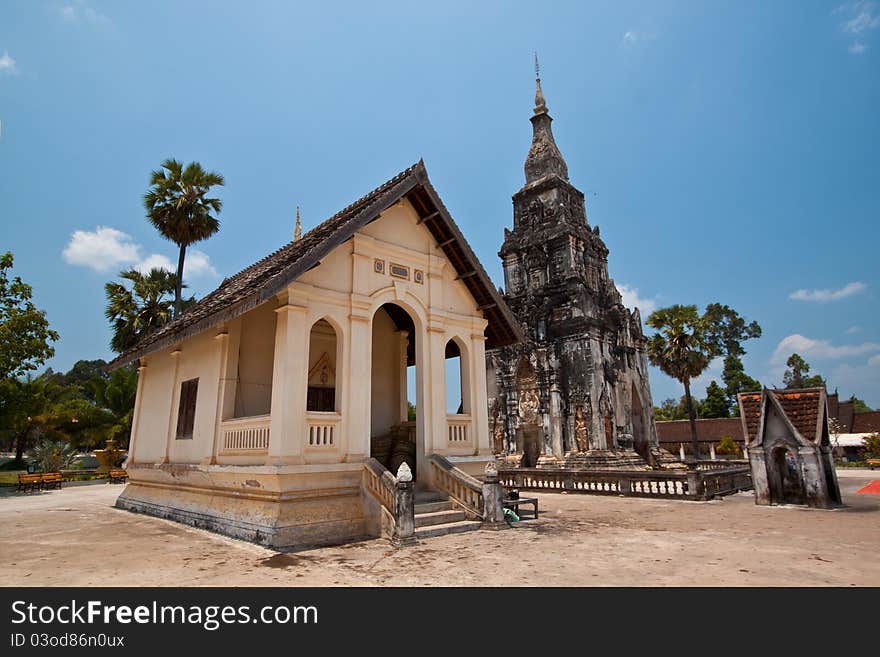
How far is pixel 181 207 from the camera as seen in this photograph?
90.3 feet

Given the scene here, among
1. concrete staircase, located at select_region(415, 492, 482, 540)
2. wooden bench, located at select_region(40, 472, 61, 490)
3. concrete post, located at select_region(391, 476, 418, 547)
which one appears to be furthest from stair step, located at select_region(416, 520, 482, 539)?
wooden bench, located at select_region(40, 472, 61, 490)

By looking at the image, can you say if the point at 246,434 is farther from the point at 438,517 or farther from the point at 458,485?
the point at 458,485

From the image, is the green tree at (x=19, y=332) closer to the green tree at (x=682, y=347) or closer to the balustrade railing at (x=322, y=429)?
the balustrade railing at (x=322, y=429)

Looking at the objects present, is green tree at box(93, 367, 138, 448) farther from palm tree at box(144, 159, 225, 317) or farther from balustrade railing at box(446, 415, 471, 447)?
balustrade railing at box(446, 415, 471, 447)

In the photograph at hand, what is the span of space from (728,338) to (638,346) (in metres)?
49.2

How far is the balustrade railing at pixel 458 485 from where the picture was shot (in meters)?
10.6

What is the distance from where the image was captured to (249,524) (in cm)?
981

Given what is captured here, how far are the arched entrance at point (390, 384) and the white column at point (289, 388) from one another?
3.90 metres

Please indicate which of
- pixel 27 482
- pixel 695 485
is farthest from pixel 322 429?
pixel 27 482

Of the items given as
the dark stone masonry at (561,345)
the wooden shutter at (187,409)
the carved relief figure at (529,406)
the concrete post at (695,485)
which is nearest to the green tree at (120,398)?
the dark stone masonry at (561,345)

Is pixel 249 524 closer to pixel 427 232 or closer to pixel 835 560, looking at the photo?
pixel 427 232

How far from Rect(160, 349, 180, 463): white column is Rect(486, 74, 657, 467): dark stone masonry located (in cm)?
2020
